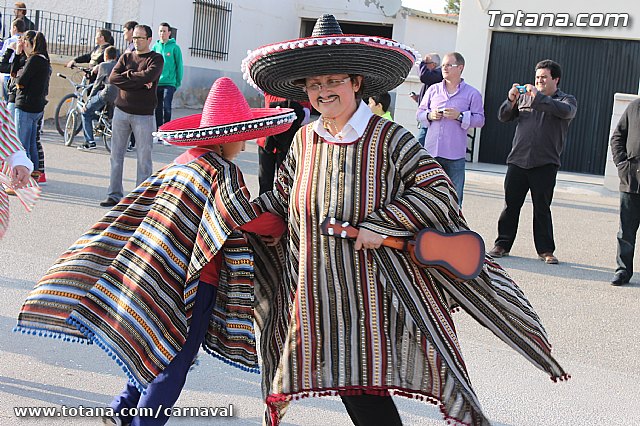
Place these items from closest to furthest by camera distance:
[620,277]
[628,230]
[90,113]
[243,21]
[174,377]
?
[174,377] → [620,277] → [628,230] → [90,113] → [243,21]

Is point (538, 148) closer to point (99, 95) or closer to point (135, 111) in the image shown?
point (135, 111)

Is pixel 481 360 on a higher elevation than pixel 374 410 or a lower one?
lower

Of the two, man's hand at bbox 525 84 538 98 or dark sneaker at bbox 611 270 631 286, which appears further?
man's hand at bbox 525 84 538 98

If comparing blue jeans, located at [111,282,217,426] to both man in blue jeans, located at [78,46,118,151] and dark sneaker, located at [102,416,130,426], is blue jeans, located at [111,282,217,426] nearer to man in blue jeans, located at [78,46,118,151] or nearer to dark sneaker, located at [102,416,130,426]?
dark sneaker, located at [102,416,130,426]

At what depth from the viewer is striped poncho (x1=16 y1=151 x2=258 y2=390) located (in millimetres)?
3586

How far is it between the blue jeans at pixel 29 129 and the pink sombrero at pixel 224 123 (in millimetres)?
6859

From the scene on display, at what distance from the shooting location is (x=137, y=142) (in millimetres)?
9570

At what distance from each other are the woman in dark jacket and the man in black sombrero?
7.37 meters

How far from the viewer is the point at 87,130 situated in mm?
14062

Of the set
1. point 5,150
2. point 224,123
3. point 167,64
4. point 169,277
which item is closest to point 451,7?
point 167,64

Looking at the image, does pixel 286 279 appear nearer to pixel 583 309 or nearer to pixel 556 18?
pixel 583 309

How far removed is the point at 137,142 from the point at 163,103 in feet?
19.0

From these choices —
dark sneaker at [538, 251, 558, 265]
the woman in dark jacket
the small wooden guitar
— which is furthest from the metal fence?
the small wooden guitar

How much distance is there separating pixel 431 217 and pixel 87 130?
11.5m
